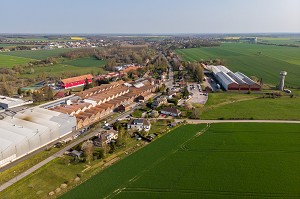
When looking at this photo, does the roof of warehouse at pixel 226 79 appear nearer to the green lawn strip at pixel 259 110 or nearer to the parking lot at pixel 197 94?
Answer: the parking lot at pixel 197 94

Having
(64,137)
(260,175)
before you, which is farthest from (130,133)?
(260,175)

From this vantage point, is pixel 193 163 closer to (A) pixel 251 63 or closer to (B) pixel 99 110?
(B) pixel 99 110

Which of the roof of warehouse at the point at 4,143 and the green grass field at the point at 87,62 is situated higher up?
the green grass field at the point at 87,62

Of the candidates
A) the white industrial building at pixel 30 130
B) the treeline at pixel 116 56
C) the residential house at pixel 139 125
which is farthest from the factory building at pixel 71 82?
the residential house at pixel 139 125

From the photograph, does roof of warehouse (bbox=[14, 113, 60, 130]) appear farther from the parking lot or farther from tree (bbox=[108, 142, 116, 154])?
the parking lot

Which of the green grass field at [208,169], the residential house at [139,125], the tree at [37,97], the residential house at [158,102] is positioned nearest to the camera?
the green grass field at [208,169]

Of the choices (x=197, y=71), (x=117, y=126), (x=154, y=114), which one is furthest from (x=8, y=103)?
(x=197, y=71)

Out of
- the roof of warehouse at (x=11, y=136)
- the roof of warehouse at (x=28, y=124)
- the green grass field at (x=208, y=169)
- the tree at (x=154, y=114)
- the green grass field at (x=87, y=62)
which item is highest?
the green grass field at (x=87, y=62)
